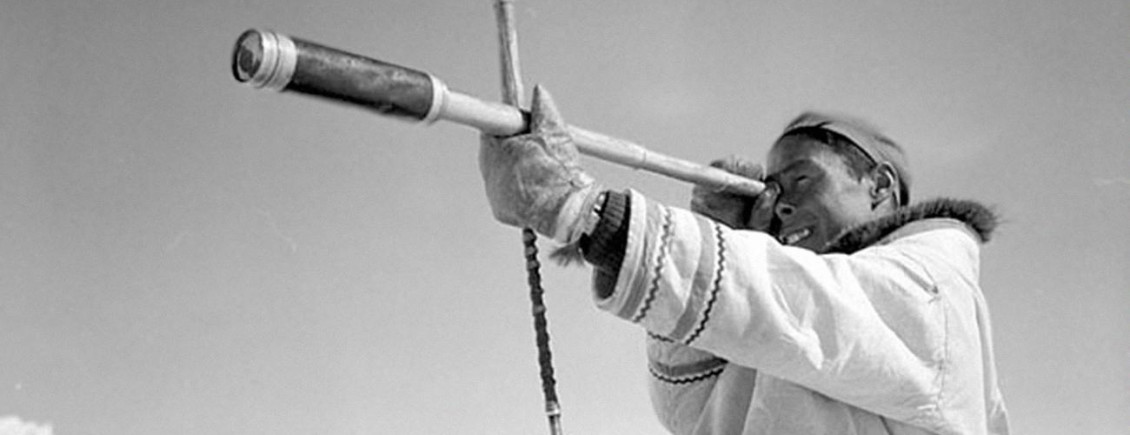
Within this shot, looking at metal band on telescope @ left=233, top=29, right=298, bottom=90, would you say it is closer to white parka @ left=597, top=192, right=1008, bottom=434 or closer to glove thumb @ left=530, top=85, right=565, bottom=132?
glove thumb @ left=530, top=85, right=565, bottom=132

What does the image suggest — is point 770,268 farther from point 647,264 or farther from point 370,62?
point 370,62

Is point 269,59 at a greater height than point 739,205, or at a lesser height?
greater

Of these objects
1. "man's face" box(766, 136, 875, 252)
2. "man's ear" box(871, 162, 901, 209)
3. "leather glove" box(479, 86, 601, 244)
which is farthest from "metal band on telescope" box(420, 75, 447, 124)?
"man's ear" box(871, 162, 901, 209)

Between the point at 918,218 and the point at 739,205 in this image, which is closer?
the point at 918,218

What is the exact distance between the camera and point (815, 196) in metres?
3.67

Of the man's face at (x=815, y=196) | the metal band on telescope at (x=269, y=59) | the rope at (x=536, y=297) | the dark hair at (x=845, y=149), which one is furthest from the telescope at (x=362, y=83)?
the dark hair at (x=845, y=149)

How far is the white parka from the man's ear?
373 mm

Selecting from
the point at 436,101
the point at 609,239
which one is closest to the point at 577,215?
the point at 609,239

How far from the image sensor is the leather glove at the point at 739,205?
3656 mm

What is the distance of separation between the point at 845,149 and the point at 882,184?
0.15 m

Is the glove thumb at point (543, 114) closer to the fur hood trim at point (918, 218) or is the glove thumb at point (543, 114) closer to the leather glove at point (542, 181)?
the leather glove at point (542, 181)

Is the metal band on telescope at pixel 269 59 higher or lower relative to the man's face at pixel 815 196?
higher

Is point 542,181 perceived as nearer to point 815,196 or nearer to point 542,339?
point 542,339

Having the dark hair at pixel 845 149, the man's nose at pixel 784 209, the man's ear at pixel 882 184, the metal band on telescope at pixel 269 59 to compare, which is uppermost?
the metal band on telescope at pixel 269 59
